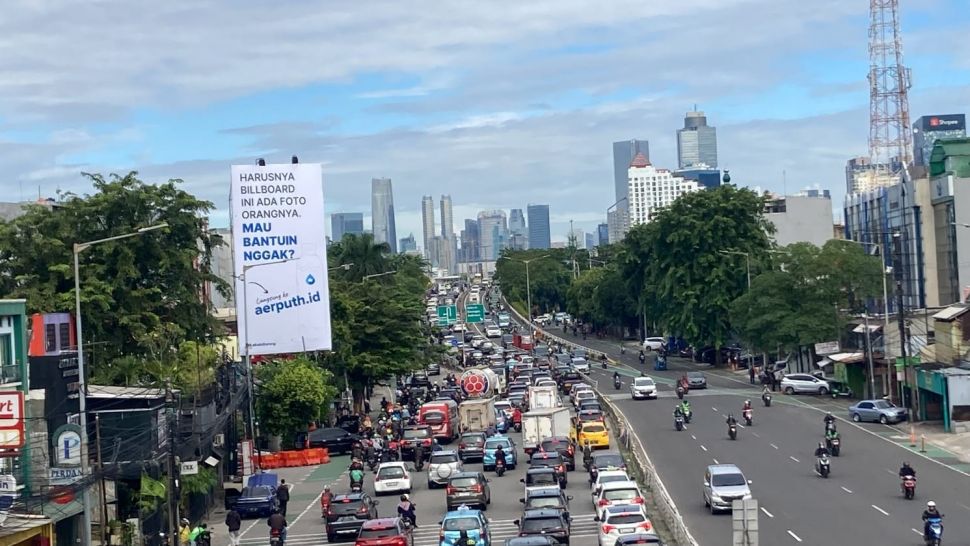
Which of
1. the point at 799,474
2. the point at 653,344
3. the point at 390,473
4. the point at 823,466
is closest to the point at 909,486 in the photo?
the point at 823,466

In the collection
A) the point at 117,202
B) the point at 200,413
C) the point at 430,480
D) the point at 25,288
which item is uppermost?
the point at 117,202

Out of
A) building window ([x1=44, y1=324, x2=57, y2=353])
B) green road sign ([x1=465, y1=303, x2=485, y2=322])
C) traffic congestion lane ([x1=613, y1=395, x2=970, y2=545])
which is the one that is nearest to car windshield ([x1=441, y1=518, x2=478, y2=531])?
traffic congestion lane ([x1=613, y1=395, x2=970, y2=545])

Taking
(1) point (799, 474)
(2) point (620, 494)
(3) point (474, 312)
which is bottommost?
(1) point (799, 474)

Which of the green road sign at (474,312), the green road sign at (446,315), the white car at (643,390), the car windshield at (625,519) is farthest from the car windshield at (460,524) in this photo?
the green road sign at (474,312)

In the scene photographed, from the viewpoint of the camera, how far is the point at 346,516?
38.0 m

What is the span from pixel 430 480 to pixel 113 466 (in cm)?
1842

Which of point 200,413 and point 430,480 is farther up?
point 200,413

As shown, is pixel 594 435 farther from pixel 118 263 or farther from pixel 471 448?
pixel 118 263

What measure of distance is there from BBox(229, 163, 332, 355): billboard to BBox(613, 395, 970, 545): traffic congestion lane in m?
16.1

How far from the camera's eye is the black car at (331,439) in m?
63.4

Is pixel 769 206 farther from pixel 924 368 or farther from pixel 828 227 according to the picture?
pixel 924 368

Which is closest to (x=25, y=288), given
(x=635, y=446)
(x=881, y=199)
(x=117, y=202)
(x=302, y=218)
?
(x=117, y=202)

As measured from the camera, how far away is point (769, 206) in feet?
427

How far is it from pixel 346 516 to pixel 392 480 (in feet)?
28.8
